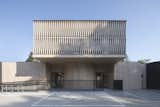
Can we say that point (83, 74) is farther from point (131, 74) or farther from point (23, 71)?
point (23, 71)

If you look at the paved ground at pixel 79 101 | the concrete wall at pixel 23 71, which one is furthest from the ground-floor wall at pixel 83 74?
the paved ground at pixel 79 101

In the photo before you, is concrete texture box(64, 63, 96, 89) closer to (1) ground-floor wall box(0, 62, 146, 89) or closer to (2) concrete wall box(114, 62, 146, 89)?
(1) ground-floor wall box(0, 62, 146, 89)

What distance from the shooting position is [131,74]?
2983 centimetres

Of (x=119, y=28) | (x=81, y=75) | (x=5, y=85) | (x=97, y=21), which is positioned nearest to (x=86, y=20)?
(x=97, y=21)

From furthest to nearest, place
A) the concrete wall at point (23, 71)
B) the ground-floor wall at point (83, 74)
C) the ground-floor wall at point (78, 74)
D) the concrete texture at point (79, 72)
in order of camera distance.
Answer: the concrete texture at point (79, 72), the ground-floor wall at point (83, 74), the ground-floor wall at point (78, 74), the concrete wall at point (23, 71)

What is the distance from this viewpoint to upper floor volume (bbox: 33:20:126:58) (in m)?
24.1

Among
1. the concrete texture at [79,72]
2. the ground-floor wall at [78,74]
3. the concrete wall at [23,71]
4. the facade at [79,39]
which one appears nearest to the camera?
the facade at [79,39]

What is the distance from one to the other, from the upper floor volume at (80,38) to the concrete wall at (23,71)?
384cm

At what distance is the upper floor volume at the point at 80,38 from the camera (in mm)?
24141

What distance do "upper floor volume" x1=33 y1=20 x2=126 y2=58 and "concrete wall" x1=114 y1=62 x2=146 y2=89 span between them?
19.8 ft

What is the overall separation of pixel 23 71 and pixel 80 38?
8.54 metres

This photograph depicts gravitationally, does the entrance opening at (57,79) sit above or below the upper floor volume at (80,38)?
below

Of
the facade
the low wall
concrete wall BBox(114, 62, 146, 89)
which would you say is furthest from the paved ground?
concrete wall BBox(114, 62, 146, 89)

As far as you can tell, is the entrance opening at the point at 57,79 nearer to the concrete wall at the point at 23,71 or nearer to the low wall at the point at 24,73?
the low wall at the point at 24,73
